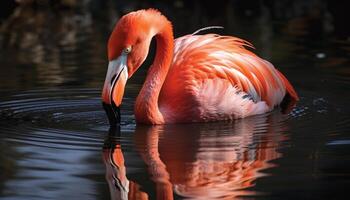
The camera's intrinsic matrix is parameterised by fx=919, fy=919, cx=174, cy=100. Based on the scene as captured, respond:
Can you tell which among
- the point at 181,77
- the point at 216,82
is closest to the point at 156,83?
the point at 181,77

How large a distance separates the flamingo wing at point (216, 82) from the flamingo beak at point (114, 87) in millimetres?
542

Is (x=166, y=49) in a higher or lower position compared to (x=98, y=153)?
higher

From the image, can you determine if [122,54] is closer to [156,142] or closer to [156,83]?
[156,83]

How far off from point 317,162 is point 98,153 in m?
1.42

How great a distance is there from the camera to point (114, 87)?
6520mm

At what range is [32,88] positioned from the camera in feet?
27.6

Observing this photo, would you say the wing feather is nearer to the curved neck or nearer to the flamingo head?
the curved neck

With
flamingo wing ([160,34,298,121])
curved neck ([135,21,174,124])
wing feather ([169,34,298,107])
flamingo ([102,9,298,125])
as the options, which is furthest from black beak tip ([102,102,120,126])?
wing feather ([169,34,298,107])

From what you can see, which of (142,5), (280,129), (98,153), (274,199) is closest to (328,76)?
(280,129)

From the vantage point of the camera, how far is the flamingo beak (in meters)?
6.51

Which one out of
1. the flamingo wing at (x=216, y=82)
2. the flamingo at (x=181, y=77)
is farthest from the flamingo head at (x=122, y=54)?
the flamingo wing at (x=216, y=82)

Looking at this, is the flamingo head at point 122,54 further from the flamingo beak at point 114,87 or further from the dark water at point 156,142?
the dark water at point 156,142

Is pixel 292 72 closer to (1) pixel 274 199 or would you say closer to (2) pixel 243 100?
(2) pixel 243 100

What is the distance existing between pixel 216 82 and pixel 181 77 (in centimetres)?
28
